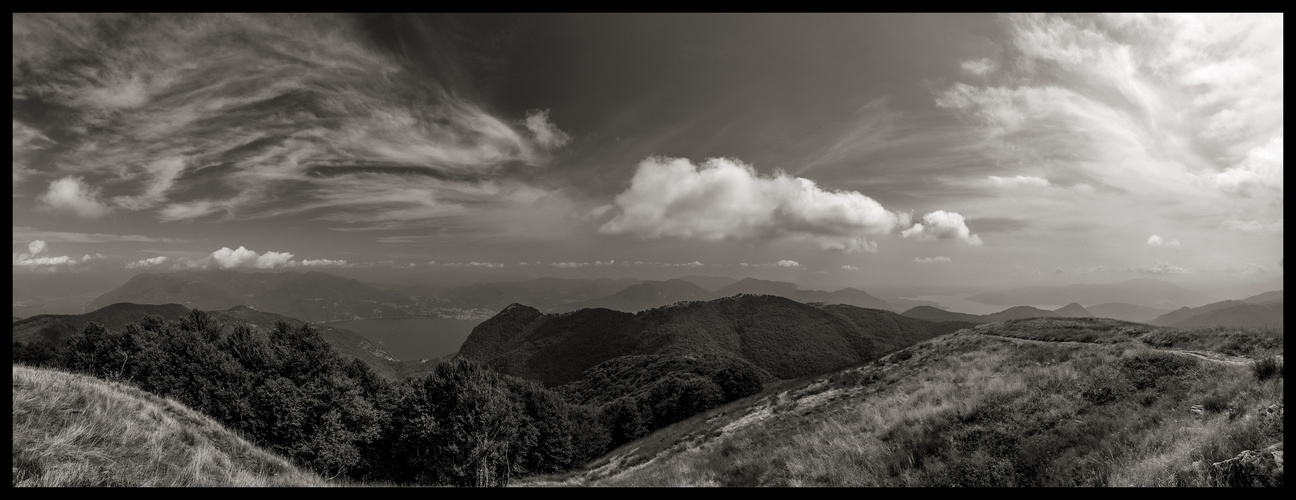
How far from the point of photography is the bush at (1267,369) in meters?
9.55

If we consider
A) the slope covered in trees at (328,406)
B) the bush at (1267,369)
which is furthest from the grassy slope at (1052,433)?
the slope covered in trees at (328,406)

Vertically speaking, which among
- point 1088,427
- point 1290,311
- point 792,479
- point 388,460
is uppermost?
point 1290,311

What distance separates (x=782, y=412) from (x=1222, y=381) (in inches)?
642

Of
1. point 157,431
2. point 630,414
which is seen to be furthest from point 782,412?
point 630,414

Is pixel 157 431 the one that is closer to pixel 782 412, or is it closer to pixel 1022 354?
pixel 782 412

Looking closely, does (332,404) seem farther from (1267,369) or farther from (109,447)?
(1267,369)

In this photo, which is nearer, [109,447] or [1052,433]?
[109,447]

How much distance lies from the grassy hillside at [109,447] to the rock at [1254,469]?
14918mm

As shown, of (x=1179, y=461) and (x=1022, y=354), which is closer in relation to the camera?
(x=1179, y=461)

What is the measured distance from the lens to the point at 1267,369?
985cm

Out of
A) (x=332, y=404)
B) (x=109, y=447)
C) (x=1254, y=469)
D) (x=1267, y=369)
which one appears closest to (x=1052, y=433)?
(x=1254, y=469)

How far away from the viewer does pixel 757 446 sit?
46.8 feet

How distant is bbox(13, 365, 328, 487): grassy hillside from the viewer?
5.61 metres

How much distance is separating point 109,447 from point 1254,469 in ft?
55.6
